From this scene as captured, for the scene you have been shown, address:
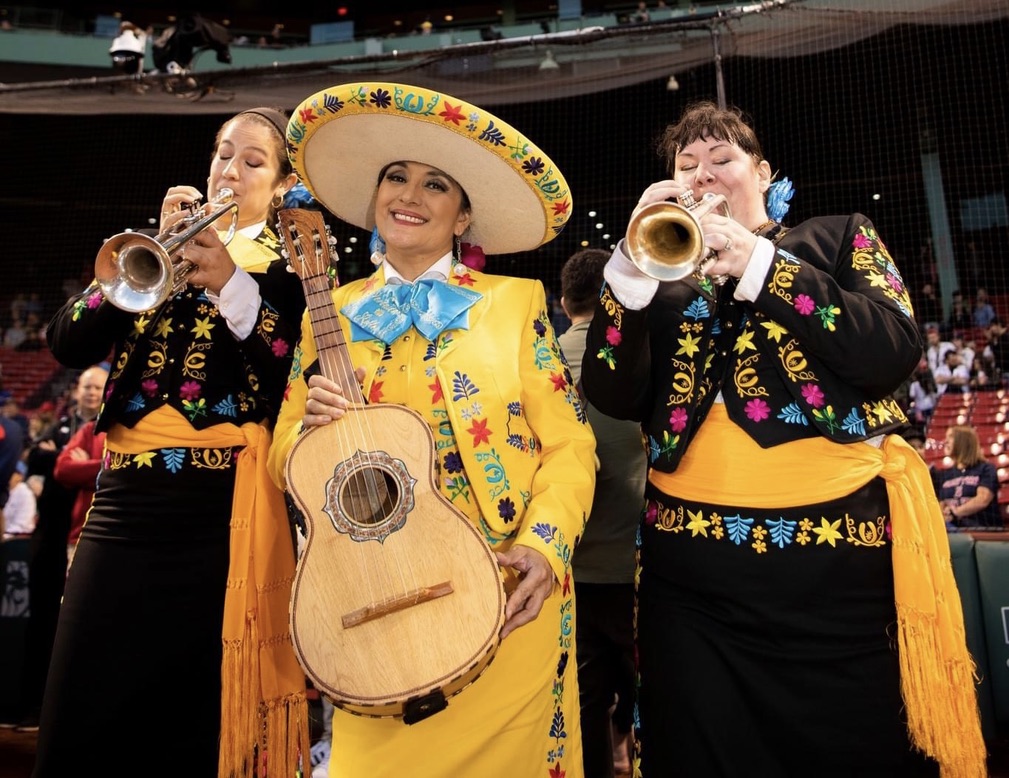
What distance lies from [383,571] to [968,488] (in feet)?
17.4

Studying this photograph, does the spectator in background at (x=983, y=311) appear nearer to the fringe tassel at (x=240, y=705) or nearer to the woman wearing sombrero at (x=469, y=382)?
the woman wearing sombrero at (x=469, y=382)

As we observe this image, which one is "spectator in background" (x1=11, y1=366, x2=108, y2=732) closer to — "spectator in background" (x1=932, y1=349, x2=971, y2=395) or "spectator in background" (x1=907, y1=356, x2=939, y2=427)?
"spectator in background" (x1=907, y1=356, x2=939, y2=427)

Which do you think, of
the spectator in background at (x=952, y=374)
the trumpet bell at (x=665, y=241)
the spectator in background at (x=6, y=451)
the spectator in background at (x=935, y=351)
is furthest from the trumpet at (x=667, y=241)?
the spectator in background at (x=935, y=351)

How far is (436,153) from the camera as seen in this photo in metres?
1.84

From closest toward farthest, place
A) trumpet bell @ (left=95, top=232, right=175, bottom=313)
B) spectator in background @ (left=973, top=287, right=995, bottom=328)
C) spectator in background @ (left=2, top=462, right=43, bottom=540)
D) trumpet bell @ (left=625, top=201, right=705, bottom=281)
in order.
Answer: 1. trumpet bell @ (left=625, top=201, right=705, bottom=281)
2. trumpet bell @ (left=95, top=232, right=175, bottom=313)
3. spectator in background @ (left=2, top=462, right=43, bottom=540)
4. spectator in background @ (left=973, top=287, right=995, bottom=328)

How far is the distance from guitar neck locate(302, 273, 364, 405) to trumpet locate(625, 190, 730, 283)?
1.93ft

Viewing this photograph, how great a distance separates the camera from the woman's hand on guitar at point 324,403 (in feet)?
5.01

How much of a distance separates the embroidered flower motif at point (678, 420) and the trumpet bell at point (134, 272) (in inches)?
42.7

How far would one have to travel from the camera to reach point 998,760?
3369 mm

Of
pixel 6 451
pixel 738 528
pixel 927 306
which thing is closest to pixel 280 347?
pixel 738 528

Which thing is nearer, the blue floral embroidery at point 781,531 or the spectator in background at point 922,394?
the blue floral embroidery at point 781,531

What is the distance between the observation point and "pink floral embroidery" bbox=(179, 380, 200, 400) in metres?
1.97

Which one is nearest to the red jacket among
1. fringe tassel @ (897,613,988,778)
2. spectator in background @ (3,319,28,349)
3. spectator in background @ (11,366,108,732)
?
spectator in background @ (11,366,108,732)

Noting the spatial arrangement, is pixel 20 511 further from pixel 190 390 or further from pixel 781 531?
pixel 781 531
